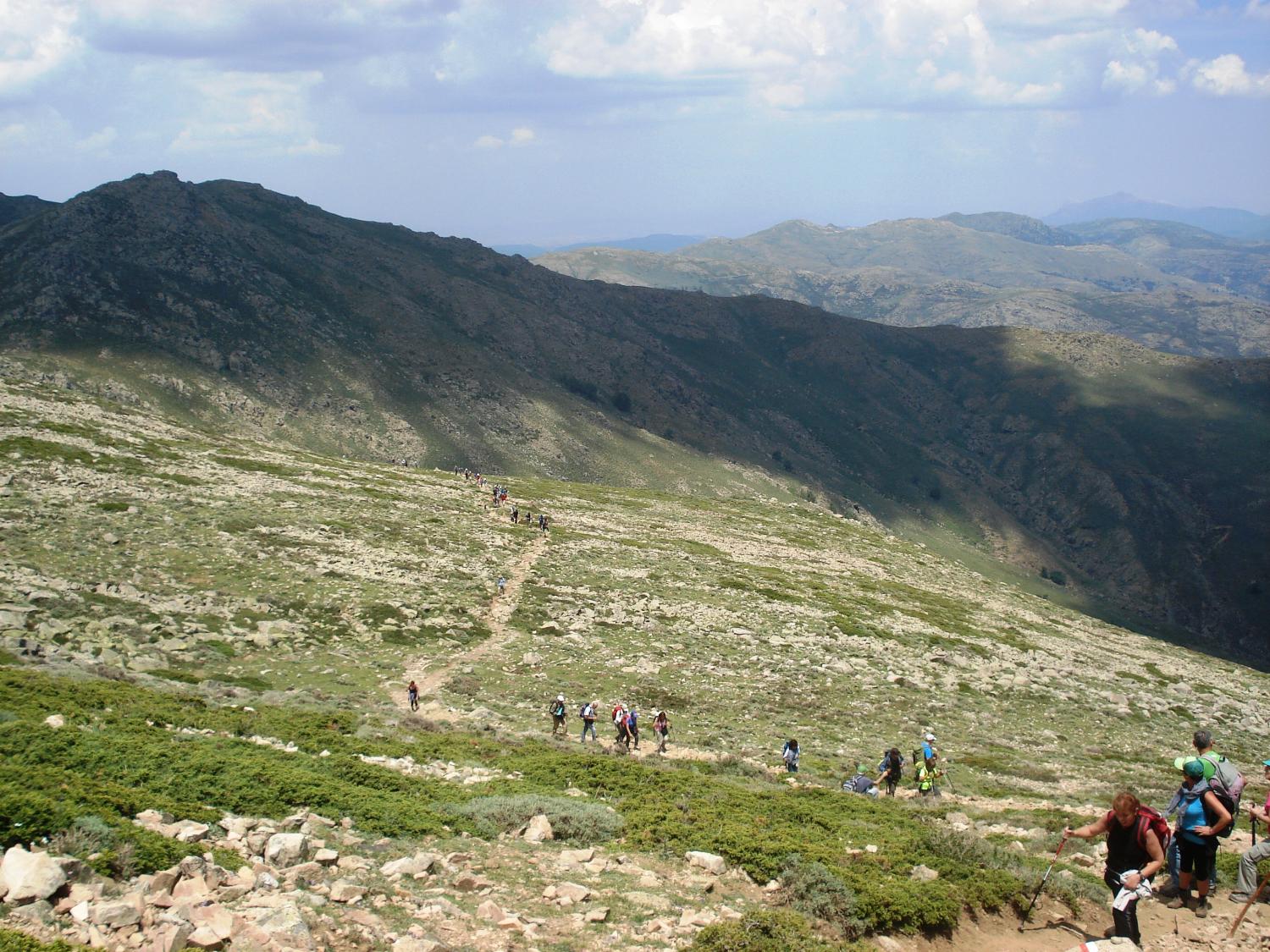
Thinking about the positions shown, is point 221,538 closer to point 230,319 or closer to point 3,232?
point 230,319

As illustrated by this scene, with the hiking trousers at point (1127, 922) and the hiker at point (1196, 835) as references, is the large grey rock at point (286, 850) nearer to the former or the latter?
the hiking trousers at point (1127, 922)

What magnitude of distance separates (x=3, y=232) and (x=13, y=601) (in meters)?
186

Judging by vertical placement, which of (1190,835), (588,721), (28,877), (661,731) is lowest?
(661,731)

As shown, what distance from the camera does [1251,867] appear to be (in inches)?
627

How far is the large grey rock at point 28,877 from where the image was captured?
1044 centimetres

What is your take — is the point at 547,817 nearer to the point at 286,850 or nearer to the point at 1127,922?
the point at 286,850

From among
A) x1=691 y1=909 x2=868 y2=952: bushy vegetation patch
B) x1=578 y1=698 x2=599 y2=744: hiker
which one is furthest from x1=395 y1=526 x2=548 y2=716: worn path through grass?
x1=691 y1=909 x2=868 y2=952: bushy vegetation patch

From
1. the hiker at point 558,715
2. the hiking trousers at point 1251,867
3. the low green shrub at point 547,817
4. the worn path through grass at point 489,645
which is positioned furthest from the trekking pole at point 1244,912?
the worn path through grass at point 489,645

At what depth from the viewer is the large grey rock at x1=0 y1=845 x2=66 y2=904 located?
10.4 m

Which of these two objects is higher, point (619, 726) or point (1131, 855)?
point (1131, 855)

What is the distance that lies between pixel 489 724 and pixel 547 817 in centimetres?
1518

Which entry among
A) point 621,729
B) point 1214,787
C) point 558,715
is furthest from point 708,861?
point 558,715

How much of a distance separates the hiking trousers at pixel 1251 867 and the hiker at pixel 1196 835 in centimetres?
48

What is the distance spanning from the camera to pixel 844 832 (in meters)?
20.9
